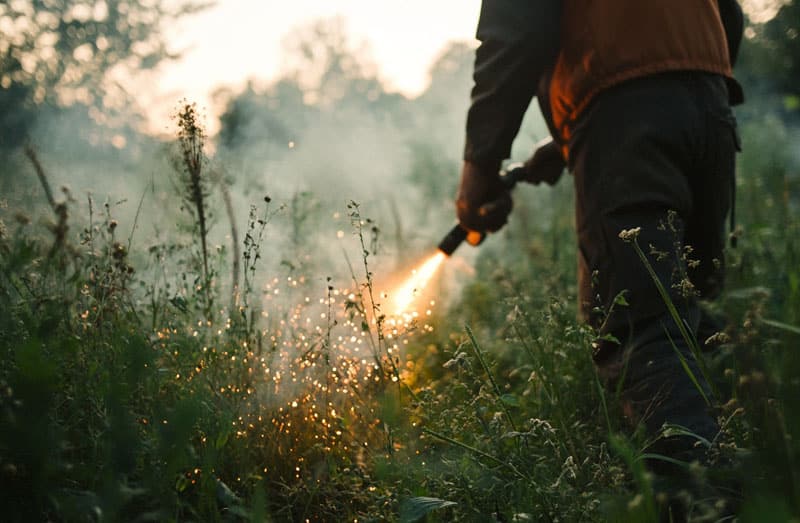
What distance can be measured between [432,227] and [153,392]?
19.6 ft

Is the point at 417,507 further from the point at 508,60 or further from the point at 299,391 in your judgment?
the point at 508,60

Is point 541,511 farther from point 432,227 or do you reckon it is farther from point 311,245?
point 432,227

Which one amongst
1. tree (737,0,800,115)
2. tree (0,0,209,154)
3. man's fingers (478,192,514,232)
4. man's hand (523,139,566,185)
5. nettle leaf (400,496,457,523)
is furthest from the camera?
tree (737,0,800,115)

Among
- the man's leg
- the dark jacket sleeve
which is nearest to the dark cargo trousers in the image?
the man's leg

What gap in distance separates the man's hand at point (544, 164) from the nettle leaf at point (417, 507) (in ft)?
6.80

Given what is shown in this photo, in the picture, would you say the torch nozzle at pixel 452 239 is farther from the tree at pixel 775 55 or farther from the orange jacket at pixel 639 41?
the tree at pixel 775 55

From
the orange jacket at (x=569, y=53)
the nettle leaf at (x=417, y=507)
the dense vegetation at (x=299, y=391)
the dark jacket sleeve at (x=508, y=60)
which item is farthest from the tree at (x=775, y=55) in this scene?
the nettle leaf at (x=417, y=507)

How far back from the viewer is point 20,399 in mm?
1241

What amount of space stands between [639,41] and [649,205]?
527mm

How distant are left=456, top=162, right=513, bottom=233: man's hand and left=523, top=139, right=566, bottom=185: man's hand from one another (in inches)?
14.8

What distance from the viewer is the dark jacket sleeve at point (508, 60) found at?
2055 mm

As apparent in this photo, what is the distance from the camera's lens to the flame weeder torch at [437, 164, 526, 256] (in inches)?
120

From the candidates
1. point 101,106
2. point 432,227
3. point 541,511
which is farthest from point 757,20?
point 541,511

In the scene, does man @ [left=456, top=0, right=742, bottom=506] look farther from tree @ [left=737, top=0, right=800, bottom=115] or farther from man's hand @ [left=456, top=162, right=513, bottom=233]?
tree @ [left=737, top=0, right=800, bottom=115]
